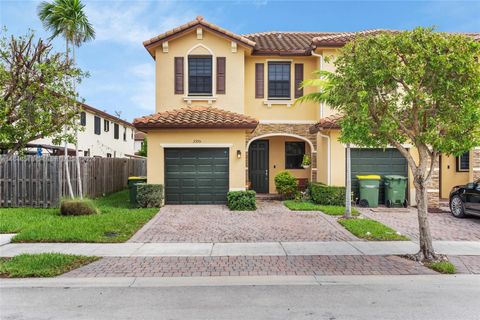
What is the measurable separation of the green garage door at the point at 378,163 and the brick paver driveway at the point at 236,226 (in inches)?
135

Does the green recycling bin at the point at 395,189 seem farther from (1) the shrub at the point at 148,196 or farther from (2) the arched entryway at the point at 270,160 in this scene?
(1) the shrub at the point at 148,196

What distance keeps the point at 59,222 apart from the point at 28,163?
471 cm

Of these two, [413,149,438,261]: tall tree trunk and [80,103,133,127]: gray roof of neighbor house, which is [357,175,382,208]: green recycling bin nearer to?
[413,149,438,261]: tall tree trunk

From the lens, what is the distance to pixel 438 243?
874cm

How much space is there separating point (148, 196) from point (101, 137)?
1827 cm

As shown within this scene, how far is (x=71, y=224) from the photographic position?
10242mm

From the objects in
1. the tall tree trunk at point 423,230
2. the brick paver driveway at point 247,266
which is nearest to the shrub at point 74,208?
the brick paver driveway at point 247,266

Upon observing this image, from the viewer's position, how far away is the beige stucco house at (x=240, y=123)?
14.5 metres

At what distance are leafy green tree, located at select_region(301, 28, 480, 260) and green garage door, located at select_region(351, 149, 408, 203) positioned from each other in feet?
24.1

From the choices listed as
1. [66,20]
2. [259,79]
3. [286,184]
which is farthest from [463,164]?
[66,20]

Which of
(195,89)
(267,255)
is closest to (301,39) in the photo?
(195,89)

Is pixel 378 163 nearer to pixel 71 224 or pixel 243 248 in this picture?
pixel 243 248

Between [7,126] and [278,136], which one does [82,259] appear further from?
[278,136]

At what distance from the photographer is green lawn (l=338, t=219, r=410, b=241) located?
920cm
